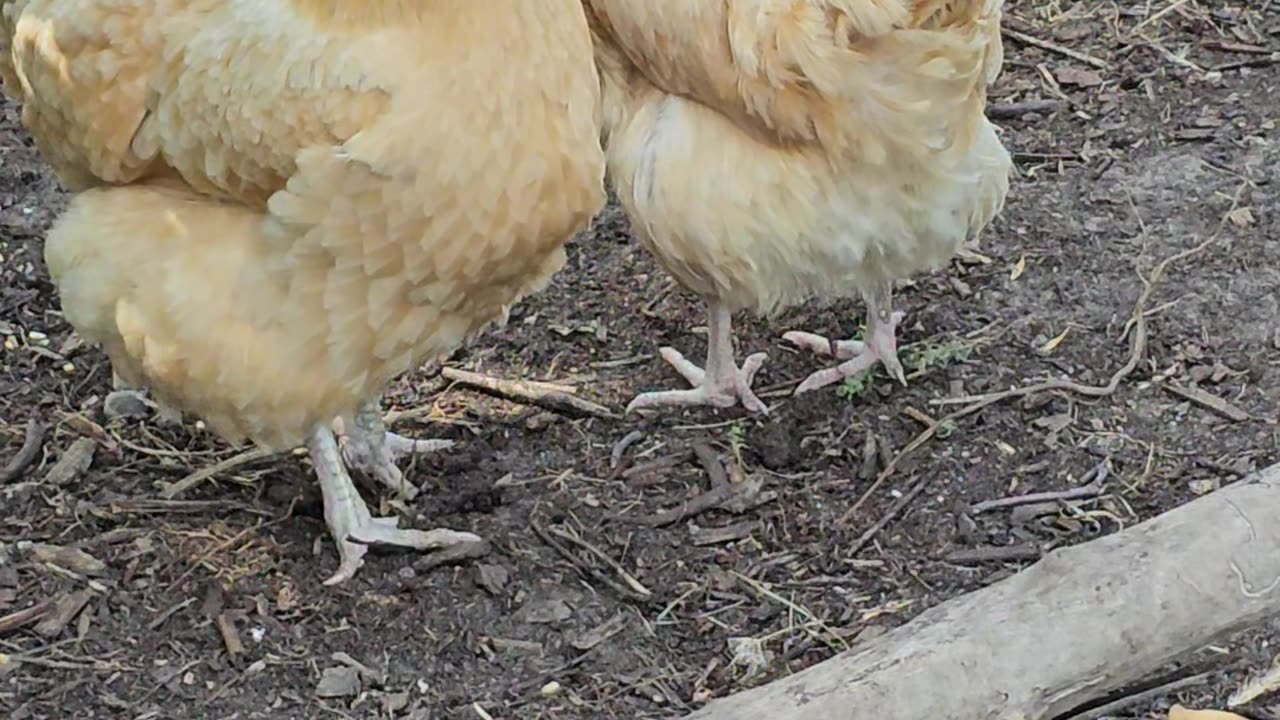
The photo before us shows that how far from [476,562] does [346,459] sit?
1.55 ft

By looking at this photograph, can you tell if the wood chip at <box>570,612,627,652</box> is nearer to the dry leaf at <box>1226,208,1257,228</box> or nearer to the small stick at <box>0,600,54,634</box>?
the small stick at <box>0,600,54,634</box>

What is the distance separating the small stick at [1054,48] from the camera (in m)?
4.94

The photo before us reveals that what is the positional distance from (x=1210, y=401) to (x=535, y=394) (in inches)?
62.9

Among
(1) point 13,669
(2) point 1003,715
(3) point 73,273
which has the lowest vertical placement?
(1) point 13,669

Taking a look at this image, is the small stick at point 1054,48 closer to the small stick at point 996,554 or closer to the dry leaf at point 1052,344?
the dry leaf at point 1052,344

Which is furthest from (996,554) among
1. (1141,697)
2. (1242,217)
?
(1242,217)

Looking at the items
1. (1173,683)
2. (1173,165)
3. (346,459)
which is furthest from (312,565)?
(1173,165)

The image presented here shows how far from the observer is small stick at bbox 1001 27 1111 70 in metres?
4.94

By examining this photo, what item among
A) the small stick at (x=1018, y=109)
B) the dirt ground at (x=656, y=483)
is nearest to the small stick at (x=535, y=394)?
the dirt ground at (x=656, y=483)

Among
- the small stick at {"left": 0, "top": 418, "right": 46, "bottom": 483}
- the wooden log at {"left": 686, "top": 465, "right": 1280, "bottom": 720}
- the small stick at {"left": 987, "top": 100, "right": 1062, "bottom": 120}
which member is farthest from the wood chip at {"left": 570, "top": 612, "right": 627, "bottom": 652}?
the small stick at {"left": 987, "top": 100, "right": 1062, "bottom": 120}

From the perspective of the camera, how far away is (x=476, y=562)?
334cm

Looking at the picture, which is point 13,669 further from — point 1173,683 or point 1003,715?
point 1173,683

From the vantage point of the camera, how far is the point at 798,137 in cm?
330

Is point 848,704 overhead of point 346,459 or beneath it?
overhead
